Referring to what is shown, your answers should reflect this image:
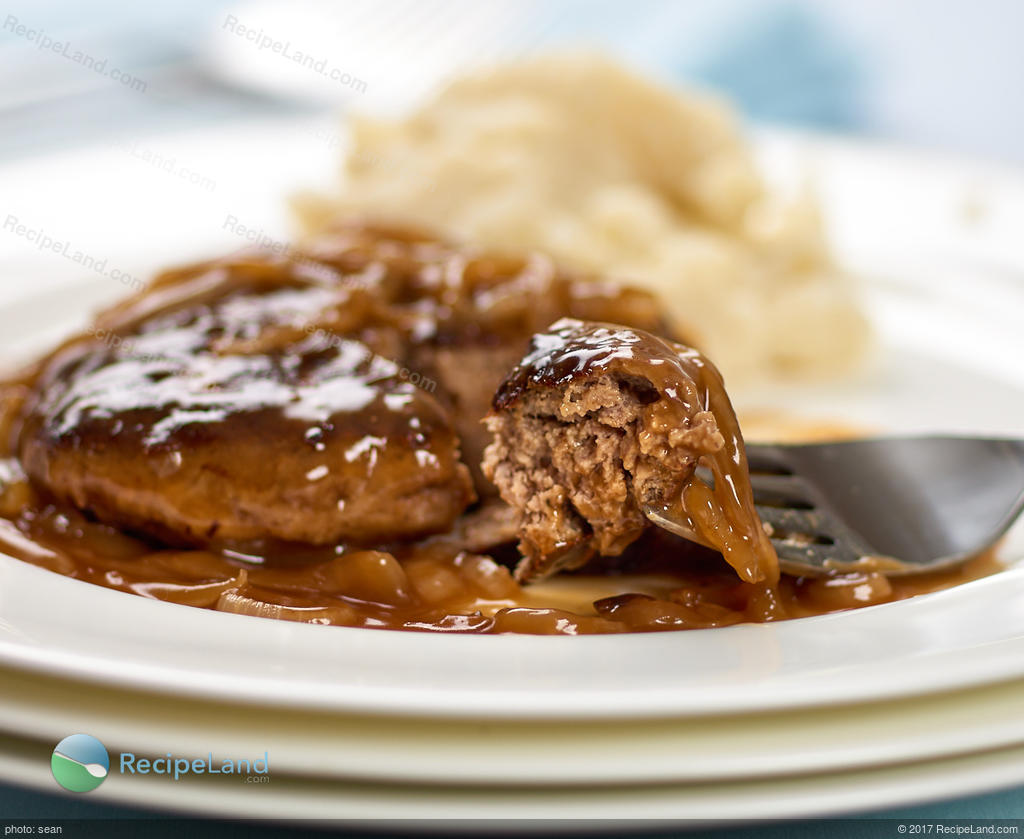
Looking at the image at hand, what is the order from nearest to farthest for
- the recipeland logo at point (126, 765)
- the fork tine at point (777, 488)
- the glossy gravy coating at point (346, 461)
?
1. the recipeland logo at point (126, 765)
2. the glossy gravy coating at point (346, 461)
3. the fork tine at point (777, 488)

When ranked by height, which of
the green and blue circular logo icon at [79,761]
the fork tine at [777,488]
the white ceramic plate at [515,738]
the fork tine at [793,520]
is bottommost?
the green and blue circular logo icon at [79,761]

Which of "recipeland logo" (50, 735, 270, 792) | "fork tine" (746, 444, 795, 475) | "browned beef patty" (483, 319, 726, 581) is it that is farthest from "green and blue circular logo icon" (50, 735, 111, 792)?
"fork tine" (746, 444, 795, 475)

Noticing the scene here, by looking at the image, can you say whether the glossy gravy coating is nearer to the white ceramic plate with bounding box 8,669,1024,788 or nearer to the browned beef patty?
the browned beef patty

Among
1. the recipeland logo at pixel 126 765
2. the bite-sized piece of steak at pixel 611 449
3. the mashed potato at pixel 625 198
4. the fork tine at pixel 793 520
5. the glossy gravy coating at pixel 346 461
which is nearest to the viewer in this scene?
the recipeland logo at pixel 126 765

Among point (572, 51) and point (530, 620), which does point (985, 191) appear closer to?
point (572, 51)

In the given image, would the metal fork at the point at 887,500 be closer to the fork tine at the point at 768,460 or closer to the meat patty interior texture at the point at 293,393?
the fork tine at the point at 768,460

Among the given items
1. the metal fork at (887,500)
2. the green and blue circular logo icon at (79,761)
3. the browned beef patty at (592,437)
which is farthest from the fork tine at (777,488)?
the green and blue circular logo icon at (79,761)

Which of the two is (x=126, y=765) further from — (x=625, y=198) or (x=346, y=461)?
(x=625, y=198)

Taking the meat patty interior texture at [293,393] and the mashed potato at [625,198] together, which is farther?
the mashed potato at [625,198]
